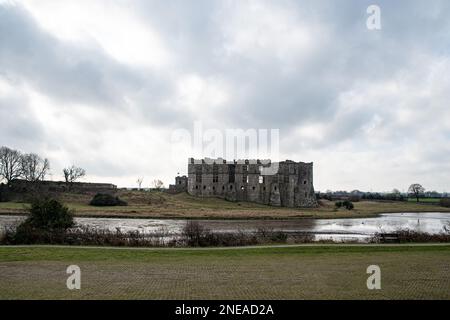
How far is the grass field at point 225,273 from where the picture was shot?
37.8ft

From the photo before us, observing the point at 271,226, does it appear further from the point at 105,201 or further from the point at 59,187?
the point at 59,187

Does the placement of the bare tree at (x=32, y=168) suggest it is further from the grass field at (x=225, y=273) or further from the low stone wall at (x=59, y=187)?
the grass field at (x=225, y=273)

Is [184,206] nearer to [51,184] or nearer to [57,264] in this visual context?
[51,184]

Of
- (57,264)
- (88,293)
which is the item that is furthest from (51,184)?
(88,293)

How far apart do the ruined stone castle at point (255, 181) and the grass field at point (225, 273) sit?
2938 inches

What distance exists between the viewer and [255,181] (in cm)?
10075

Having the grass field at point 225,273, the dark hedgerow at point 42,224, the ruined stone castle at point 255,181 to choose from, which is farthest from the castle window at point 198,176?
the grass field at point 225,273

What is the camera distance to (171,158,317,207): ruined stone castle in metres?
97.5

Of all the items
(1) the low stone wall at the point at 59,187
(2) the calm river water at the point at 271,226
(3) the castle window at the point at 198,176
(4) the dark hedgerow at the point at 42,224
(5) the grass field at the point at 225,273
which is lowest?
(2) the calm river water at the point at 271,226

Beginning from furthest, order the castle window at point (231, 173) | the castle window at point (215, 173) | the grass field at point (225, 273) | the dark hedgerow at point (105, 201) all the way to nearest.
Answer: the castle window at point (231, 173)
the castle window at point (215, 173)
the dark hedgerow at point (105, 201)
the grass field at point (225, 273)

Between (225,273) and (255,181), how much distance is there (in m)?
86.1

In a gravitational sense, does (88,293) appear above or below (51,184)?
below
